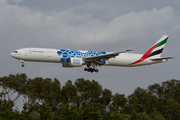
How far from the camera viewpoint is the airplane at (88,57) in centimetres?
4697

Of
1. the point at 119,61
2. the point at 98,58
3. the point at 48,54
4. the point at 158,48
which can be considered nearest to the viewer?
the point at 48,54

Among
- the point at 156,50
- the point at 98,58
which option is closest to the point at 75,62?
the point at 98,58

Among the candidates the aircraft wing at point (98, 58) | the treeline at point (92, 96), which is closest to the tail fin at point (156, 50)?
the aircraft wing at point (98, 58)

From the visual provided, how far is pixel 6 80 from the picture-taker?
96188 mm

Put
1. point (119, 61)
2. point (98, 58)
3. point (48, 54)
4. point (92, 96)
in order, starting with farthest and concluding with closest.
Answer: point (92, 96) < point (119, 61) < point (98, 58) < point (48, 54)

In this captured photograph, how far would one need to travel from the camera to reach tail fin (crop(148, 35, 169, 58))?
190ft

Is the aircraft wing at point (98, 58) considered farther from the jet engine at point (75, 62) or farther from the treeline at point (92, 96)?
the treeline at point (92, 96)

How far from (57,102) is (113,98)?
20466 millimetres

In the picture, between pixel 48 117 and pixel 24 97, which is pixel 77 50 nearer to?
pixel 48 117

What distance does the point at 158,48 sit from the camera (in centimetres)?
5966

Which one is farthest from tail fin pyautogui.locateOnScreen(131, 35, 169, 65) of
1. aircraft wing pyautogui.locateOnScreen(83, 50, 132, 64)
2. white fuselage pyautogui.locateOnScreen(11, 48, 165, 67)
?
white fuselage pyautogui.locateOnScreen(11, 48, 165, 67)

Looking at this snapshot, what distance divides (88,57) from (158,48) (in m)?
18.9

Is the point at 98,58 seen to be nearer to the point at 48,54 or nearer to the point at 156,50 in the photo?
the point at 48,54

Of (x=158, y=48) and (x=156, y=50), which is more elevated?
(x=158, y=48)
